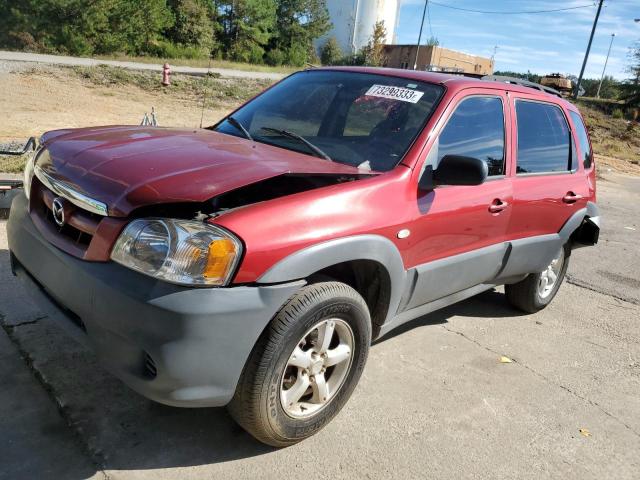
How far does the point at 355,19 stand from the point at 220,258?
72.9 meters

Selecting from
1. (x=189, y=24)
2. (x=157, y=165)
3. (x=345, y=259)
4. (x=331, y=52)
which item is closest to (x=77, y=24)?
(x=189, y=24)

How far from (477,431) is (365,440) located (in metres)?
0.69

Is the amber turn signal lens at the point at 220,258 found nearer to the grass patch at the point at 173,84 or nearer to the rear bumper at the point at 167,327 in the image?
the rear bumper at the point at 167,327

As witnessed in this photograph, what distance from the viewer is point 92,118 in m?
14.5

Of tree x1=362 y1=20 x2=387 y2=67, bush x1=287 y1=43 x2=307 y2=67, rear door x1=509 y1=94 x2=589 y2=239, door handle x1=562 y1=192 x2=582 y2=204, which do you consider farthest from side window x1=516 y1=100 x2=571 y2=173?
tree x1=362 y1=20 x2=387 y2=67

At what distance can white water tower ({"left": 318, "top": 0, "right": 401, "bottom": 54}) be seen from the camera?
69688 millimetres

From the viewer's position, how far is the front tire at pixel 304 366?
238 centimetres

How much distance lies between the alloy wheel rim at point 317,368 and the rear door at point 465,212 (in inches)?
24.4

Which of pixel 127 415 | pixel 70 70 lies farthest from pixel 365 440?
pixel 70 70

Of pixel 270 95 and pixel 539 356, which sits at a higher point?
pixel 270 95

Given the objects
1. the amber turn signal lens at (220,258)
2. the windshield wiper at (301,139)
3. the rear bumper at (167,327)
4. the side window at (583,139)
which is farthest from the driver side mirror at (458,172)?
the side window at (583,139)

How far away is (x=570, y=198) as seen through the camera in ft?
14.5

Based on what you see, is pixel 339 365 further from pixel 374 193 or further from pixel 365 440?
pixel 374 193

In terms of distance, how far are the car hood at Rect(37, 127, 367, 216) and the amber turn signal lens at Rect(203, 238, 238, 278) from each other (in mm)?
199
